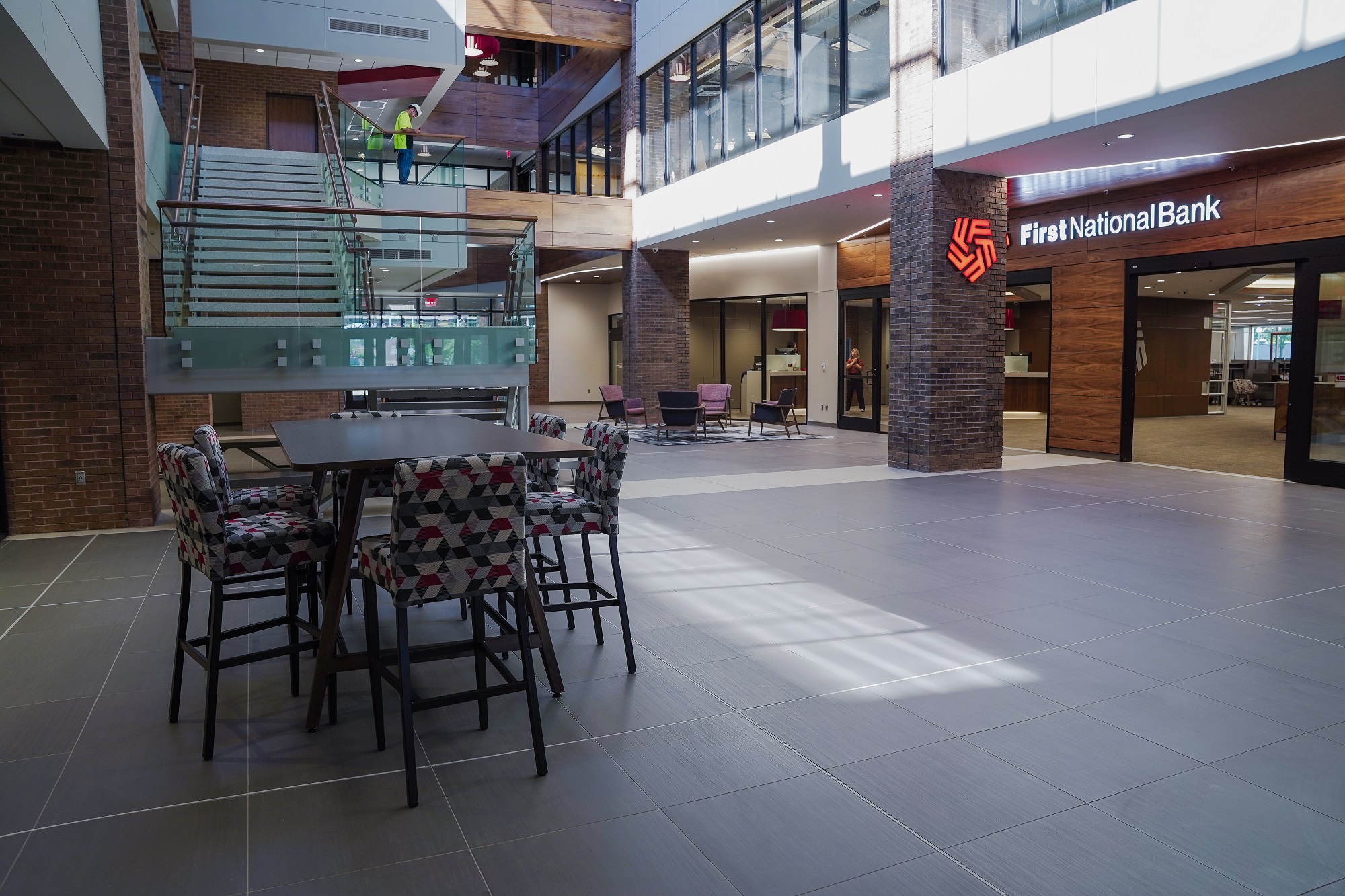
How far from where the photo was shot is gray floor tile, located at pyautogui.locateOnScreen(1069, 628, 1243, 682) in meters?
3.81

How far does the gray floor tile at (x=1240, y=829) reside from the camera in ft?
7.71

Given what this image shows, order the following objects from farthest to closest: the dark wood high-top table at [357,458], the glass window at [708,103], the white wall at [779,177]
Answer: the glass window at [708,103]
the white wall at [779,177]
the dark wood high-top table at [357,458]

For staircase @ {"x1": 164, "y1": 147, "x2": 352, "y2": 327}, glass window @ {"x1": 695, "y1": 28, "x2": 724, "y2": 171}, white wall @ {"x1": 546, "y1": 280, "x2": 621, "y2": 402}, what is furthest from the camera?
white wall @ {"x1": 546, "y1": 280, "x2": 621, "y2": 402}

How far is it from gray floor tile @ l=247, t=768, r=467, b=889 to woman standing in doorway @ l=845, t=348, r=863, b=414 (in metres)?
14.1

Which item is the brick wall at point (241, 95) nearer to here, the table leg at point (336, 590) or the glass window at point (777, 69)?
the glass window at point (777, 69)

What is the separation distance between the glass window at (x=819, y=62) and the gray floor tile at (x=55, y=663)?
1053cm

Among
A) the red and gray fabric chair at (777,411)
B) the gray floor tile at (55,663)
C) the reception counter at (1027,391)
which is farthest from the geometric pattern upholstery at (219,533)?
the reception counter at (1027,391)

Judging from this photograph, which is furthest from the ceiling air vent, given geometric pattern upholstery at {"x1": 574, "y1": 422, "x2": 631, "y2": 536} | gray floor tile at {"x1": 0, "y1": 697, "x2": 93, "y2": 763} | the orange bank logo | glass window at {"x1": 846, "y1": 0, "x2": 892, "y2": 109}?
gray floor tile at {"x1": 0, "y1": 697, "x2": 93, "y2": 763}

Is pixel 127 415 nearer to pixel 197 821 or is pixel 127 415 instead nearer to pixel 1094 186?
pixel 197 821

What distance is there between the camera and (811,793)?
279 centimetres

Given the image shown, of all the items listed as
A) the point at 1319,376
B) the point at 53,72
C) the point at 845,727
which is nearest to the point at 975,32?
the point at 1319,376

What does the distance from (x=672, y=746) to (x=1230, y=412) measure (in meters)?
20.0

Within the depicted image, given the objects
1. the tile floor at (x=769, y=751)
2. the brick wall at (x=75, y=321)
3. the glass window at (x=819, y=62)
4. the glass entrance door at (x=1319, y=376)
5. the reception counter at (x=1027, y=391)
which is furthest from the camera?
the reception counter at (x=1027, y=391)

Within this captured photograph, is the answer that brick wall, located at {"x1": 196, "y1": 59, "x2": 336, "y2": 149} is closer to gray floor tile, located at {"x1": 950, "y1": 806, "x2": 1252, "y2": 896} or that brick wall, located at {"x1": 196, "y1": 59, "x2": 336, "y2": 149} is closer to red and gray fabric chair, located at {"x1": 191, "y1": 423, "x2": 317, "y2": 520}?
red and gray fabric chair, located at {"x1": 191, "y1": 423, "x2": 317, "y2": 520}
